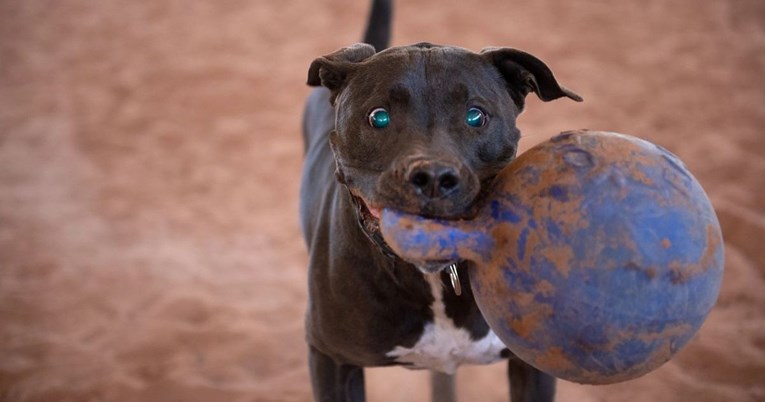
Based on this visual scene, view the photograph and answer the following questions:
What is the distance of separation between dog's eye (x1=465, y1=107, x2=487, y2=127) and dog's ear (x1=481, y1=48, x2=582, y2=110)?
225mm

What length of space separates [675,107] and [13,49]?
19.9ft

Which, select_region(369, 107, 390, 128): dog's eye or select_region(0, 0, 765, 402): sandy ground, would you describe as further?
select_region(0, 0, 765, 402): sandy ground

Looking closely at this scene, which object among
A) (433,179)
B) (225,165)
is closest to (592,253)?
(433,179)

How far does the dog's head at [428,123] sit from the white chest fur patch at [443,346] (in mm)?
355

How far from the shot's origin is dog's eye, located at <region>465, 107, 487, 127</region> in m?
1.97

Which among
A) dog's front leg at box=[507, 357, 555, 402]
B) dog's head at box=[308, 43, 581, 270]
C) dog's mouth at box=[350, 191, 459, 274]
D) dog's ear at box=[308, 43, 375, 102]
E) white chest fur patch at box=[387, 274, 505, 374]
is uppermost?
dog's ear at box=[308, 43, 375, 102]

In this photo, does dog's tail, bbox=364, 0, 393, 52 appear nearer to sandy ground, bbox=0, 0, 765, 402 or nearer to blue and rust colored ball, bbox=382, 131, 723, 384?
sandy ground, bbox=0, 0, 765, 402

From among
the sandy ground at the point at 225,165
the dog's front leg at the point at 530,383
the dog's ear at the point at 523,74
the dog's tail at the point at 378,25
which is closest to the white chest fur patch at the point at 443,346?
the dog's front leg at the point at 530,383

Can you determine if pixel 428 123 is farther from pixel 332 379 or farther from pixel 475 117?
pixel 332 379

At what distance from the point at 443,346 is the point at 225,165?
11.4 feet

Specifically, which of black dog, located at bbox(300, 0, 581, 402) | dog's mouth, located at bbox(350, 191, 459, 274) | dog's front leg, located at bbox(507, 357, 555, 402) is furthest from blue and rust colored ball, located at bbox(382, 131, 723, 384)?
dog's front leg, located at bbox(507, 357, 555, 402)

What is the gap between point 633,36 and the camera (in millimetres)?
6629

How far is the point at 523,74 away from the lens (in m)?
2.17

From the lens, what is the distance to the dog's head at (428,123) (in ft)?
5.80
